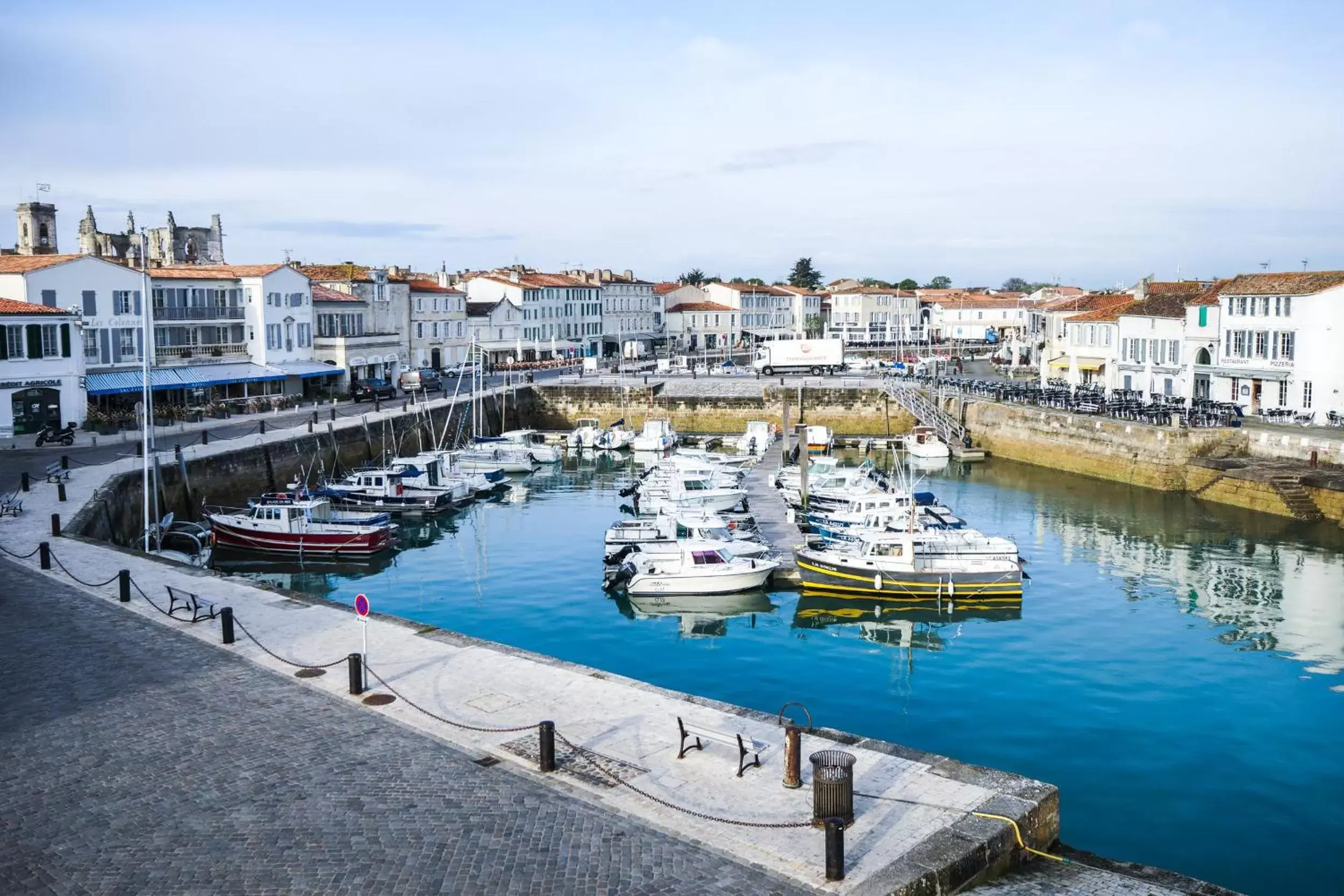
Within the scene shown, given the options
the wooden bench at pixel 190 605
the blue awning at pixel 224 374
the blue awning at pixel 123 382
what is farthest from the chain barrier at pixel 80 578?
the blue awning at pixel 224 374

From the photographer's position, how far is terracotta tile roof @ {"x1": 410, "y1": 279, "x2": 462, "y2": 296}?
92.5 m

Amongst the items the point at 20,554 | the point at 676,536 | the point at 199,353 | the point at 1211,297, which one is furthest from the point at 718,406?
the point at 20,554

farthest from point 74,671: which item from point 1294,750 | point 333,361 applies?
point 333,361

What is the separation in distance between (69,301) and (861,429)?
50329 mm

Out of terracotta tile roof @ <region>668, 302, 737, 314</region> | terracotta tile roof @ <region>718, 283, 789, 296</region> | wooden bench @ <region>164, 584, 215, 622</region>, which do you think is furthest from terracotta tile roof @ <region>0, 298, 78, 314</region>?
terracotta tile roof @ <region>718, 283, 789, 296</region>

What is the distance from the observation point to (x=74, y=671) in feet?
66.3

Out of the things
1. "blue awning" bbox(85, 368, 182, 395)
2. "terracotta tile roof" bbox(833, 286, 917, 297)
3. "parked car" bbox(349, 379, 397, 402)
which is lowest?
"parked car" bbox(349, 379, 397, 402)

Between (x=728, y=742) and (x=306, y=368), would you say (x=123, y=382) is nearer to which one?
(x=306, y=368)

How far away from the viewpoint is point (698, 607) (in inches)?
1358

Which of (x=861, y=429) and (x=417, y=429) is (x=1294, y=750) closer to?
(x=417, y=429)

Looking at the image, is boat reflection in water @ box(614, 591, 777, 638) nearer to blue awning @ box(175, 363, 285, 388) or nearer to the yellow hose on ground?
Answer: the yellow hose on ground

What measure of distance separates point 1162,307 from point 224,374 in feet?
185

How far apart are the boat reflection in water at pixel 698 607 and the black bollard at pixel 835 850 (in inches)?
781

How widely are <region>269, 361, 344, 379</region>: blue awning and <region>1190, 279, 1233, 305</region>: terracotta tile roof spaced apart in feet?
177
